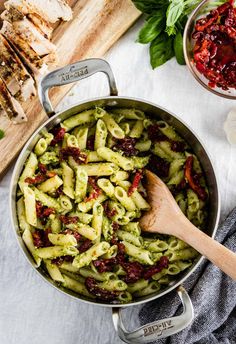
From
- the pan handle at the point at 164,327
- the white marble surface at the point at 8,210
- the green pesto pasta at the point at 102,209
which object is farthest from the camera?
the white marble surface at the point at 8,210

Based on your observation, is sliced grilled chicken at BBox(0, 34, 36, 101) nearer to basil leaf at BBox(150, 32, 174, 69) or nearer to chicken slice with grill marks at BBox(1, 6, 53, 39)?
chicken slice with grill marks at BBox(1, 6, 53, 39)

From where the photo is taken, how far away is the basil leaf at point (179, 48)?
1979 millimetres

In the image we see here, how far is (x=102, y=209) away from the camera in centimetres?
182

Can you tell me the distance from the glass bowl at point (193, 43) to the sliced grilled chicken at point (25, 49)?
473 mm

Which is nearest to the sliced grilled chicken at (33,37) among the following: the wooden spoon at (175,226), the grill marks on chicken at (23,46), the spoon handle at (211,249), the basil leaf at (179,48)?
the grill marks on chicken at (23,46)

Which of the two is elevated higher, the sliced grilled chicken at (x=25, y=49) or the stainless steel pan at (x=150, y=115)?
the sliced grilled chicken at (x=25, y=49)

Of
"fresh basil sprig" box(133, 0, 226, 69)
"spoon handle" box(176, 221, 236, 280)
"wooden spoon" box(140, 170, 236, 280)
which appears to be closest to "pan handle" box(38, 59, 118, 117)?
"fresh basil sprig" box(133, 0, 226, 69)

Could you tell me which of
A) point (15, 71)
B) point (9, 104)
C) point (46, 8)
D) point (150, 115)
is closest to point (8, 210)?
point (9, 104)

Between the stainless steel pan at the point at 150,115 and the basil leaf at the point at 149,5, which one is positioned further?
the basil leaf at the point at 149,5

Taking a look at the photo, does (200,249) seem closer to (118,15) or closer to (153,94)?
(153,94)

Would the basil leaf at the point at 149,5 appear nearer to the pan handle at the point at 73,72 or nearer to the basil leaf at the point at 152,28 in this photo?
the basil leaf at the point at 152,28

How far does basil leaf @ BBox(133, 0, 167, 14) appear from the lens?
1.94 metres

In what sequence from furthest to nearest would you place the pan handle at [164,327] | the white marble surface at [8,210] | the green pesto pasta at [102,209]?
the white marble surface at [8,210] → the green pesto pasta at [102,209] → the pan handle at [164,327]

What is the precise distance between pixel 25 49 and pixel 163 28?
1.61 feet
